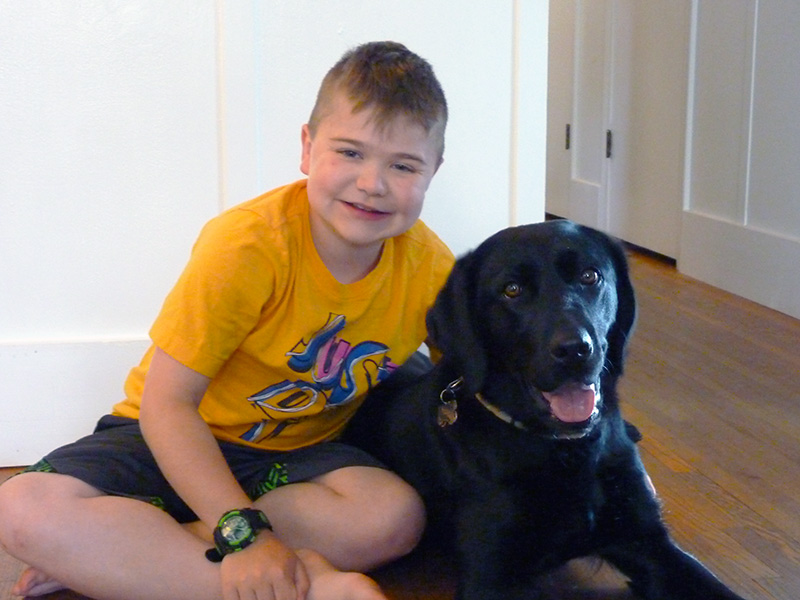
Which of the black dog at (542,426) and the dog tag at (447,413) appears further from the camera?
the dog tag at (447,413)

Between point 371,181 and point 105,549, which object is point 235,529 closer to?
point 105,549

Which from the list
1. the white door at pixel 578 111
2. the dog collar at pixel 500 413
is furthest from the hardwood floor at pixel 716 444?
the white door at pixel 578 111

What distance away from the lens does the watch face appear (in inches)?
46.2

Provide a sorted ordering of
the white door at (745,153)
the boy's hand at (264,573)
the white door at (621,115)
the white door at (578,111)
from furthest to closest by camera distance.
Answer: the white door at (578,111) < the white door at (621,115) < the white door at (745,153) < the boy's hand at (264,573)

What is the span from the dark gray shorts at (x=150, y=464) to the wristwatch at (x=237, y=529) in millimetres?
208

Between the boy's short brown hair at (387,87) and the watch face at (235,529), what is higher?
the boy's short brown hair at (387,87)

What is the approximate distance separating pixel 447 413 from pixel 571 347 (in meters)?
0.28

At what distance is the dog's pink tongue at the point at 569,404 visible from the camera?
1.23 m

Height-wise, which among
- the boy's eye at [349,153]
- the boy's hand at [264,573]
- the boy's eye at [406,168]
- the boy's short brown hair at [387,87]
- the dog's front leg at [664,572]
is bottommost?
the dog's front leg at [664,572]

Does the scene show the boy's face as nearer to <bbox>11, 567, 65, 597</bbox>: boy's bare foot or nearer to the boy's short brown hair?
the boy's short brown hair

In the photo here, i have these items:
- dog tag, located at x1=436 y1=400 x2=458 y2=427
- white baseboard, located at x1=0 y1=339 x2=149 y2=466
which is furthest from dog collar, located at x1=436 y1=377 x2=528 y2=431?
white baseboard, located at x1=0 y1=339 x2=149 y2=466

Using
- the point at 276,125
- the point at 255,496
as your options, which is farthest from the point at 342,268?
Result: the point at 276,125

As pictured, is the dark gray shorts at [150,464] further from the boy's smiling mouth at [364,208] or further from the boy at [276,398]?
the boy's smiling mouth at [364,208]

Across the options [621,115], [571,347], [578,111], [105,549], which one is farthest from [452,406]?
[578,111]
